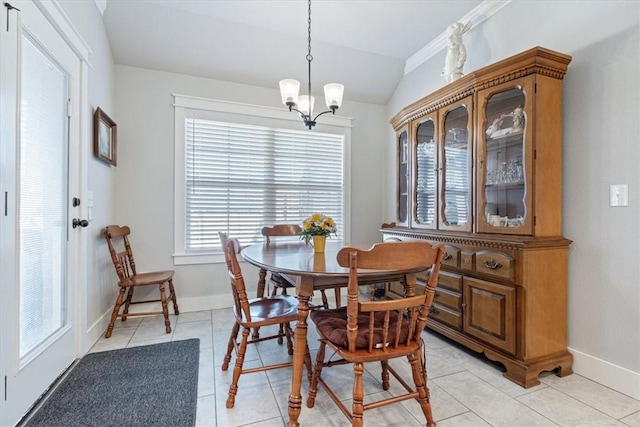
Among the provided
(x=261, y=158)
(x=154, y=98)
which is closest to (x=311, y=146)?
(x=261, y=158)

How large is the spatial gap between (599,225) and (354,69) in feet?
8.95

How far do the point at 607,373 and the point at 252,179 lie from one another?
326 cm

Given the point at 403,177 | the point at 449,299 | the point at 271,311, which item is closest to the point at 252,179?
the point at 403,177

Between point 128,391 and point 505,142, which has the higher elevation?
point 505,142

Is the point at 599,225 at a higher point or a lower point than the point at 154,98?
lower

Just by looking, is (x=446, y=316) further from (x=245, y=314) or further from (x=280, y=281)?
(x=245, y=314)

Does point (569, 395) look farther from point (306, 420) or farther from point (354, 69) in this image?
point (354, 69)

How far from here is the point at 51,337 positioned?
1799mm

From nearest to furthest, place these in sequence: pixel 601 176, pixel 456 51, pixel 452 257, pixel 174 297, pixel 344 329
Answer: pixel 344 329 < pixel 601 176 < pixel 452 257 < pixel 456 51 < pixel 174 297

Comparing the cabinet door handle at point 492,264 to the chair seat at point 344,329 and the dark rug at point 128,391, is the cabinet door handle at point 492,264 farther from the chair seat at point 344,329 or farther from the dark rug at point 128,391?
the dark rug at point 128,391

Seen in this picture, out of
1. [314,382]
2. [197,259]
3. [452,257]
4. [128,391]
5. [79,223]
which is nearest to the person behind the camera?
[314,382]

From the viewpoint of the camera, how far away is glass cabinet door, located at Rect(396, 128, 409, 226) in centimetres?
303

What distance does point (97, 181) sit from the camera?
8.09ft

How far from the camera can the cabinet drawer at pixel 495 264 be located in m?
1.91
